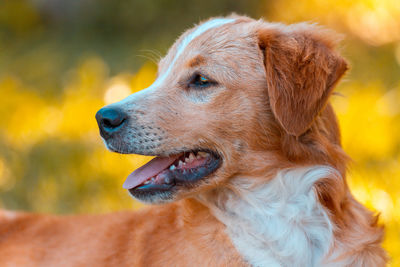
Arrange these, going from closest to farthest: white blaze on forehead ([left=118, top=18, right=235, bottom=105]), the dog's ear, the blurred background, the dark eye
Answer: the dog's ear < the dark eye < white blaze on forehead ([left=118, top=18, right=235, bottom=105]) < the blurred background

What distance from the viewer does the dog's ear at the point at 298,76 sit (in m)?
2.81

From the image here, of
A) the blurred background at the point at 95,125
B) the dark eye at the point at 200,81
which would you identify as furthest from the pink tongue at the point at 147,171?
the blurred background at the point at 95,125

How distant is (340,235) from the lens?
282 cm

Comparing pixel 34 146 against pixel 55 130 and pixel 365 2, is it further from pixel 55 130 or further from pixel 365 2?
pixel 365 2

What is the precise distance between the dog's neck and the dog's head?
11 centimetres

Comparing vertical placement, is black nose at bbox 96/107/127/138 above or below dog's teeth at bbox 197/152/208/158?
above

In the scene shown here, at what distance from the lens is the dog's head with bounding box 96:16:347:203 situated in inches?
112

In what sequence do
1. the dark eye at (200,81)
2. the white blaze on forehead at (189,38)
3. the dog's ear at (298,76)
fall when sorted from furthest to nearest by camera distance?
the white blaze on forehead at (189,38) → the dark eye at (200,81) → the dog's ear at (298,76)

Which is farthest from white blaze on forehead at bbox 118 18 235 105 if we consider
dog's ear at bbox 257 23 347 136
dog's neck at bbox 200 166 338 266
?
dog's neck at bbox 200 166 338 266

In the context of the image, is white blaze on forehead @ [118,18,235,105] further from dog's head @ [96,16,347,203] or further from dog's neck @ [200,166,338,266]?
dog's neck @ [200,166,338,266]

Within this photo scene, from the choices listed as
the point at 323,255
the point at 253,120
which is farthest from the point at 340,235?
the point at 253,120

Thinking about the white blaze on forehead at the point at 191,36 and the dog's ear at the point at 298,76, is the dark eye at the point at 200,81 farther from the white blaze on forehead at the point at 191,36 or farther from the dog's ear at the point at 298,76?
the dog's ear at the point at 298,76

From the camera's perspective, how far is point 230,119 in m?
2.86

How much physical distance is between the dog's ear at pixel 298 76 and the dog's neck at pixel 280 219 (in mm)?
306
